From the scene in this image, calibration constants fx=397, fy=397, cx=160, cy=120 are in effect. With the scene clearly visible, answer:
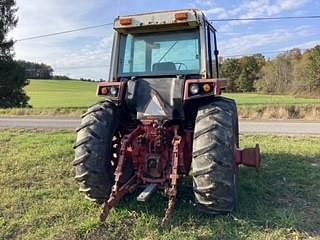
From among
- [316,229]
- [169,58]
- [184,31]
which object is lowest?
[316,229]

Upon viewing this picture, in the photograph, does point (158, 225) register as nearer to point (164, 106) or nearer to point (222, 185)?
point (222, 185)

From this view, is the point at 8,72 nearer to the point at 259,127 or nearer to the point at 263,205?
the point at 259,127

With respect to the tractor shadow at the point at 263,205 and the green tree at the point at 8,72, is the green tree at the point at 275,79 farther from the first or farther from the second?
the tractor shadow at the point at 263,205

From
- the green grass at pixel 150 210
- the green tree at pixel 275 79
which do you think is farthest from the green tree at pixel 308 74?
the green grass at pixel 150 210

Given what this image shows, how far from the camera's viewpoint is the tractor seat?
4.87 metres

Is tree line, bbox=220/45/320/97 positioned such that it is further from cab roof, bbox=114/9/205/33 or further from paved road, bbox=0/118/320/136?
cab roof, bbox=114/9/205/33

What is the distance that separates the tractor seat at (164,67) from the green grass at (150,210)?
1509 millimetres

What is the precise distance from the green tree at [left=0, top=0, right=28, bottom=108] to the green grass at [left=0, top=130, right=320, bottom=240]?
73.1 ft

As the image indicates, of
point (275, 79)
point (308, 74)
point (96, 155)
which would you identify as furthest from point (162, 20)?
point (275, 79)

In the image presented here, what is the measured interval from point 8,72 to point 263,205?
25.9 m

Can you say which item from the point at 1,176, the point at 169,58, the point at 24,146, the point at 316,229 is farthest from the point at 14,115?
the point at 316,229

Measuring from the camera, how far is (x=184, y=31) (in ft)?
16.1

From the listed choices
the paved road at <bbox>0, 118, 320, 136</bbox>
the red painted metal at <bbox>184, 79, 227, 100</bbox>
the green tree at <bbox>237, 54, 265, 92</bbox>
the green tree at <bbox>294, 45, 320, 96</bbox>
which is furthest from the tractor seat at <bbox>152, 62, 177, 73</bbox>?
the green tree at <bbox>237, 54, 265, 92</bbox>

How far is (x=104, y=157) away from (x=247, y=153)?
5.44ft
